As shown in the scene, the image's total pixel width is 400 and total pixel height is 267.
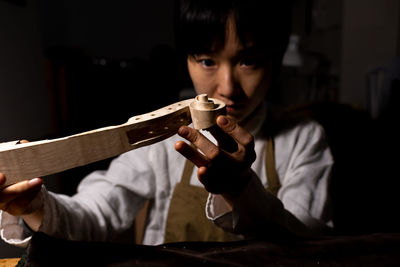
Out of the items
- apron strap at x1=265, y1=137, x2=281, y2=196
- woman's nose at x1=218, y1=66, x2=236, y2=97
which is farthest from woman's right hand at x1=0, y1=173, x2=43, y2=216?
apron strap at x1=265, y1=137, x2=281, y2=196

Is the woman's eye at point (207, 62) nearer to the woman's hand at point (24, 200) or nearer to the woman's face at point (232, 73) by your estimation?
the woman's face at point (232, 73)

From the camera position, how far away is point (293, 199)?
0.53 meters

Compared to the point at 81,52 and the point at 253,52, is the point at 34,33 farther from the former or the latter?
the point at 81,52

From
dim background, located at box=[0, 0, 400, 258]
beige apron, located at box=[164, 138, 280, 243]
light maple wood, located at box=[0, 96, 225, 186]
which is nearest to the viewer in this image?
light maple wood, located at box=[0, 96, 225, 186]

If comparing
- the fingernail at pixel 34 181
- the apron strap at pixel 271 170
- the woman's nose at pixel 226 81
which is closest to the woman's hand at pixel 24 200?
the fingernail at pixel 34 181

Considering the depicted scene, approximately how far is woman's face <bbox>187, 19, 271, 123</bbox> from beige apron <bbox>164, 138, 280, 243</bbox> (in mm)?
142

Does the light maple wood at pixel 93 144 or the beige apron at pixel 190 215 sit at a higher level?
the light maple wood at pixel 93 144

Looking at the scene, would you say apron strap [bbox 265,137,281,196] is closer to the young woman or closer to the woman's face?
the young woman

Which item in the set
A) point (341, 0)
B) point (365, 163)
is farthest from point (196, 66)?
point (341, 0)

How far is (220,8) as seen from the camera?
0.46 metres

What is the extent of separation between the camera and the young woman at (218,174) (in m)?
0.34

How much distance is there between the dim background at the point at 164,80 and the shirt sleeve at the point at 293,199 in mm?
191

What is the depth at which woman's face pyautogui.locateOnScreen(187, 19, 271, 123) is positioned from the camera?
434 mm

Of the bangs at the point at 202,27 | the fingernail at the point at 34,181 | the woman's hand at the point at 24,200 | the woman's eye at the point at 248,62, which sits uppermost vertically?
the bangs at the point at 202,27
